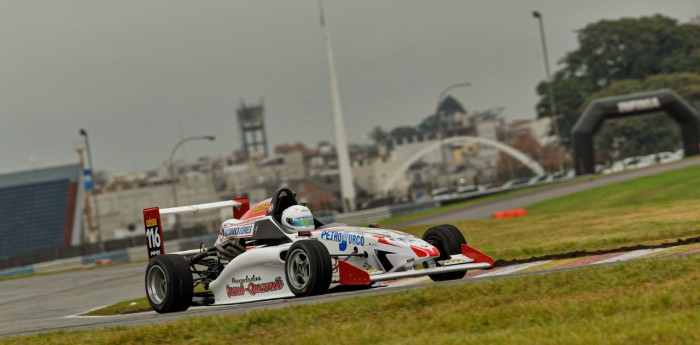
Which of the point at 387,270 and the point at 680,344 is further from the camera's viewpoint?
the point at 387,270

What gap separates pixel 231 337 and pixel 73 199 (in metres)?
104

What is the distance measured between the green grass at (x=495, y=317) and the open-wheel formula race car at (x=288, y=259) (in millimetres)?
1694

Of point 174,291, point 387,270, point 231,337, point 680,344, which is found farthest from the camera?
point 174,291

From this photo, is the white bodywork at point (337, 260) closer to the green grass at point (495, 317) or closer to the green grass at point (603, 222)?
the green grass at point (495, 317)

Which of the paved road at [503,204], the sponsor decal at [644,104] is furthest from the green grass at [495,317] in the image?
the sponsor decal at [644,104]

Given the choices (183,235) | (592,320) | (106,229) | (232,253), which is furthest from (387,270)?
(106,229)

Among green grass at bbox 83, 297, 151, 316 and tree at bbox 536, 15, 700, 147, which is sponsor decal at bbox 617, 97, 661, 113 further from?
green grass at bbox 83, 297, 151, 316

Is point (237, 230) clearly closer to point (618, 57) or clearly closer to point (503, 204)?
point (503, 204)

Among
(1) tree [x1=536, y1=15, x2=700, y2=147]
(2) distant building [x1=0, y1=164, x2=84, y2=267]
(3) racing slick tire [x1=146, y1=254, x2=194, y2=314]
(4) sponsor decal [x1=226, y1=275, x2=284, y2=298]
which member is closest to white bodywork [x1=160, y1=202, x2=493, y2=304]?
(4) sponsor decal [x1=226, y1=275, x2=284, y2=298]

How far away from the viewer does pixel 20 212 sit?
112500 millimetres

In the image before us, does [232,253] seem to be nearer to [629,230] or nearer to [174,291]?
[174,291]

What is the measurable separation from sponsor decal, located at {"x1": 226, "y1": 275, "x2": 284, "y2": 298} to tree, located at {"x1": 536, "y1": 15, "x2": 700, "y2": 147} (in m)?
109

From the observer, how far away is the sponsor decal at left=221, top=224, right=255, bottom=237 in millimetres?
17625

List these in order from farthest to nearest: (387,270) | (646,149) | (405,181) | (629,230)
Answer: (405,181) < (646,149) < (629,230) < (387,270)
